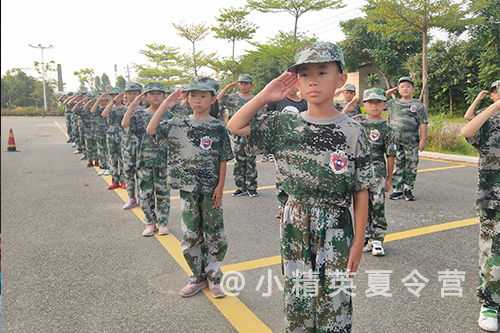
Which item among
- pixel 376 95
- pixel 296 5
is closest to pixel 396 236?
pixel 376 95

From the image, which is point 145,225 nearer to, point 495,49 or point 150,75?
point 495,49

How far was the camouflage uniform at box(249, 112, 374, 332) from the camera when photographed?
202cm

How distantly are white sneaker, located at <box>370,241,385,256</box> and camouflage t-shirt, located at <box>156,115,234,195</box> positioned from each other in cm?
202

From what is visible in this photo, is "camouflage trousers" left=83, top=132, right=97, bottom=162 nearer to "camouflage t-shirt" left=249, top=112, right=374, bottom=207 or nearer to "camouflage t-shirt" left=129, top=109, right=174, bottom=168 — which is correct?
"camouflage t-shirt" left=129, top=109, right=174, bottom=168

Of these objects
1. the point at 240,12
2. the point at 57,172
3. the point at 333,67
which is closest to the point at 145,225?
the point at 333,67

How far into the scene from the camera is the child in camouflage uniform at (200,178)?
3459mm

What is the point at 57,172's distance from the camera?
10055 millimetres

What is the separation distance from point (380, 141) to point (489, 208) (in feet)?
5.63

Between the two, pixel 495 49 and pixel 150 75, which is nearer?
pixel 495 49

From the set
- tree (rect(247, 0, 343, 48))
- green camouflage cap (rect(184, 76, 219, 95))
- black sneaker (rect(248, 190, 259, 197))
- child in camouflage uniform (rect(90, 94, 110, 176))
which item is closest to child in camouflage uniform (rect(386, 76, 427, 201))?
black sneaker (rect(248, 190, 259, 197))

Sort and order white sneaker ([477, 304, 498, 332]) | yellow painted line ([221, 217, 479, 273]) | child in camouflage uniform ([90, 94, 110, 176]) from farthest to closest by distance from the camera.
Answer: child in camouflage uniform ([90, 94, 110, 176]) → yellow painted line ([221, 217, 479, 273]) → white sneaker ([477, 304, 498, 332])

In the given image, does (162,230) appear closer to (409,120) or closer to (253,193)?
(253,193)

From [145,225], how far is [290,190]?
3.81 m

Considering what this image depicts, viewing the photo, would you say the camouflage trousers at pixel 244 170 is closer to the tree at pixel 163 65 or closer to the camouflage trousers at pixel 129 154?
the camouflage trousers at pixel 129 154
